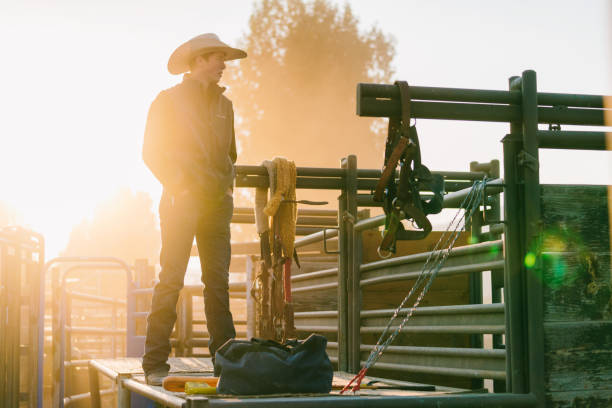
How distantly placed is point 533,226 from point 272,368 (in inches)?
49.6

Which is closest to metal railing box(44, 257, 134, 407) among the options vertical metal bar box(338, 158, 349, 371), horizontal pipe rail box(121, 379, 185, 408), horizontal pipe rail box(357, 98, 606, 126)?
vertical metal bar box(338, 158, 349, 371)

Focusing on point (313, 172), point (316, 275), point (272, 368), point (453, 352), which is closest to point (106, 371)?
point (316, 275)

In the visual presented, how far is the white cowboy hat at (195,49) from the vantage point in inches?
206

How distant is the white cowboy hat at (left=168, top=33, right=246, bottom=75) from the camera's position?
5.23 m

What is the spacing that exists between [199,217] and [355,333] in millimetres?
1317

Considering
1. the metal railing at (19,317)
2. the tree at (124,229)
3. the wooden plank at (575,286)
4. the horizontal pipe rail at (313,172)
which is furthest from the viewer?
the tree at (124,229)

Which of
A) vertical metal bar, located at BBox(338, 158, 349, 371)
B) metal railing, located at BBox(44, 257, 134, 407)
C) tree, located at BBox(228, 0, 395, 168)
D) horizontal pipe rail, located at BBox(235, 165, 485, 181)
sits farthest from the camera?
tree, located at BBox(228, 0, 395, 168)

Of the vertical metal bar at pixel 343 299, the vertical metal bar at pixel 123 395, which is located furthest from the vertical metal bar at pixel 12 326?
the vertical metal bar at pixel 343 299

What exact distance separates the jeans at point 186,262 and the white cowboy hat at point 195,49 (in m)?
0.88

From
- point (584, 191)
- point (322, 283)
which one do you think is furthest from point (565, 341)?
point (322, 283)

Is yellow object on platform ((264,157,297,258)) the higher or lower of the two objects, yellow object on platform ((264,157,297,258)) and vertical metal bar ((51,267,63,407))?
the higher

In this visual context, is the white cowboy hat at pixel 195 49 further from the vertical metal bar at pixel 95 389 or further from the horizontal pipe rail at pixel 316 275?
the vertical metal bar at pixel 95 389

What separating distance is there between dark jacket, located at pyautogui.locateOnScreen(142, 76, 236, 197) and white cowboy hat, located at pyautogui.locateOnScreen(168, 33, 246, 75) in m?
0.15

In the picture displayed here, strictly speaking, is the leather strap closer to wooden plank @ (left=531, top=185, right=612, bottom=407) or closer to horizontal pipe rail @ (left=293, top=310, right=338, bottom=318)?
wooden plank @ (left=531, top=185, right=612, bottom=407)
